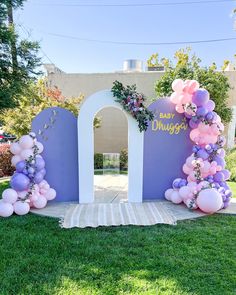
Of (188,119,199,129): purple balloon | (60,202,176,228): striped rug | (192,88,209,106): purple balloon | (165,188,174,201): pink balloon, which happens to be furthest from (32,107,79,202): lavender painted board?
(192,88,209,106): purple balloon

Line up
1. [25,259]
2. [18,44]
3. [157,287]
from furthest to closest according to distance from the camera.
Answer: [18,44] < [25,259] < [157,287]

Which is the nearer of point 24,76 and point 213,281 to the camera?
point 213,281

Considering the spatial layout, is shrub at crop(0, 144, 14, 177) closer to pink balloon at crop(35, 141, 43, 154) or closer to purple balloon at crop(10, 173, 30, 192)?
pink balloon at crop(35, 141, 43, 154)

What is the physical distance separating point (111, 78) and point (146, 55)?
1127 centimetres

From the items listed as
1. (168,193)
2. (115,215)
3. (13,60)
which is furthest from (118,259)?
(13,60)

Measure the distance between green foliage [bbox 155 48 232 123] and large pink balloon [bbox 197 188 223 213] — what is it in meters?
8.07

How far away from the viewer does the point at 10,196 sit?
19.0 ft

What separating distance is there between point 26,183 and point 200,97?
4.49 meters

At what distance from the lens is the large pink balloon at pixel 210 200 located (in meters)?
5.64

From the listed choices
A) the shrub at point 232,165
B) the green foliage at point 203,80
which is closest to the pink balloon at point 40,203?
the shrub at point 232,165

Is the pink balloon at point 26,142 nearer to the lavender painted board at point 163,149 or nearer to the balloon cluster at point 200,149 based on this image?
the lavender painted board at point 163,149

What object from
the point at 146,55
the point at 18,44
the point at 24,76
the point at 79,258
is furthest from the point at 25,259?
the point at 146,55

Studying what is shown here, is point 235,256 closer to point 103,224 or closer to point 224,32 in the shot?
point 103,224

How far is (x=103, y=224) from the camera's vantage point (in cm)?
534
